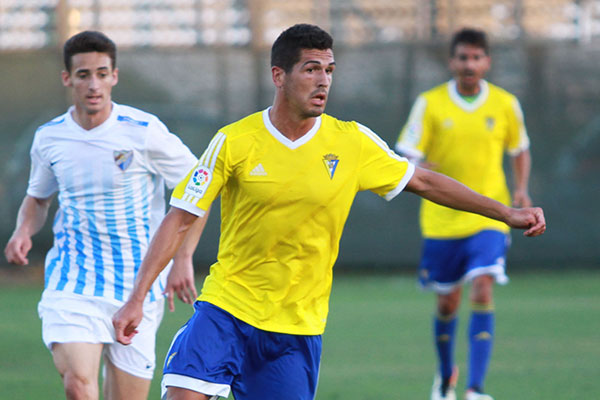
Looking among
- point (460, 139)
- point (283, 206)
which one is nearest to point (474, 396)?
point (460, 139)

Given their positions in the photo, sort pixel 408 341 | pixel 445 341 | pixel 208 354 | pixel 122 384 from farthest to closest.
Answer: pixel 408 341, pixel 445 341, pixel 122 384, pixel 208 354

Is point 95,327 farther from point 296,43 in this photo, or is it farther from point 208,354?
point 296,43

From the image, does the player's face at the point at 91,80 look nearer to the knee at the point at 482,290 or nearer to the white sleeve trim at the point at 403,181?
the white sleeve trim at the point at 403,181

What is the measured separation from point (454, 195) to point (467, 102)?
3.53 meters

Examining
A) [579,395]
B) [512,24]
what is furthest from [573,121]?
[579,395]

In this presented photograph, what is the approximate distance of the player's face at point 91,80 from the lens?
5.32 meters

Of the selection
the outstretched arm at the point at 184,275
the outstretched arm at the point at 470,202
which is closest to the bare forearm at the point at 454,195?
the outstretched arm at the point at 470,202

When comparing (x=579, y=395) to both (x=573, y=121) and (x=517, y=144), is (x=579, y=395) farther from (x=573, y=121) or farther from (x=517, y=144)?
(x=573, y=121)

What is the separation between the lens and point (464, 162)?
7.73 metres

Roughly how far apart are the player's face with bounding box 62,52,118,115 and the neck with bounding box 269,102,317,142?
1.27m

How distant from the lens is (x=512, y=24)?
1381cm

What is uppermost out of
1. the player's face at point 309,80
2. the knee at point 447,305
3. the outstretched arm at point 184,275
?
the player's face at point 309,80

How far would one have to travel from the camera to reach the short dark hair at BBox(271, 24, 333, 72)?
436cm

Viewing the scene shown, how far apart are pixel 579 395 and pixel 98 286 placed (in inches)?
140
